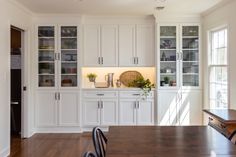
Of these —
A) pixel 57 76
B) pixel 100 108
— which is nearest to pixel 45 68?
pixel 57 76

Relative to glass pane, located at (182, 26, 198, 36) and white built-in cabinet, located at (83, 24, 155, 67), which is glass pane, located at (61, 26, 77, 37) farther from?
glass pane, located at (182, 26, 198, 36)

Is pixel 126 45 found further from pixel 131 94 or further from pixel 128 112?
pixel 128 112

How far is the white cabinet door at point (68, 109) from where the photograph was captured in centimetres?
660

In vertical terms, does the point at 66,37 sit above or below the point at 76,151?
above

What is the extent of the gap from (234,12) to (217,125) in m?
1.97

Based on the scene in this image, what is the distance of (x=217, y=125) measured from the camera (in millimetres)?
3930

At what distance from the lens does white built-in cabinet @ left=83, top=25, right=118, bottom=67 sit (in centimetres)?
678

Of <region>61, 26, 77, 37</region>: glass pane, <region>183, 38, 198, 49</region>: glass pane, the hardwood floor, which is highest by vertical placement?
<region>61, 26, 77, 37</region>: glass pane

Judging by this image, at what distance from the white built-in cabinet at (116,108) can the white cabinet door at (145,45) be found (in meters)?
0.74

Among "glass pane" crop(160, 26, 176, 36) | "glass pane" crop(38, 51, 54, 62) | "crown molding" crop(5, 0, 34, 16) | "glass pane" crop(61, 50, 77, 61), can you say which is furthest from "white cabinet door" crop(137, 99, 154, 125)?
"crown molding" crop(5, 0, 34, 16)

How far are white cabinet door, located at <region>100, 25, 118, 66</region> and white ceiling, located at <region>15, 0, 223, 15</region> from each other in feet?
1.41

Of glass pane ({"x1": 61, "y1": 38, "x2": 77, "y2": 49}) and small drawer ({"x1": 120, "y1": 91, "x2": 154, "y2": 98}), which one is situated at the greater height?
glass pane ({"x1": 61, "y1": 38, "x2": 77, "y2": 49})

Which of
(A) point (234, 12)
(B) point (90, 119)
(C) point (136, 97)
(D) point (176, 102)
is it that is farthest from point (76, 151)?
(A) point (234, 12)

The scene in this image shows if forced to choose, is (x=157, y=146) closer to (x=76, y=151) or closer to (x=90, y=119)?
(x=76, y=151)
